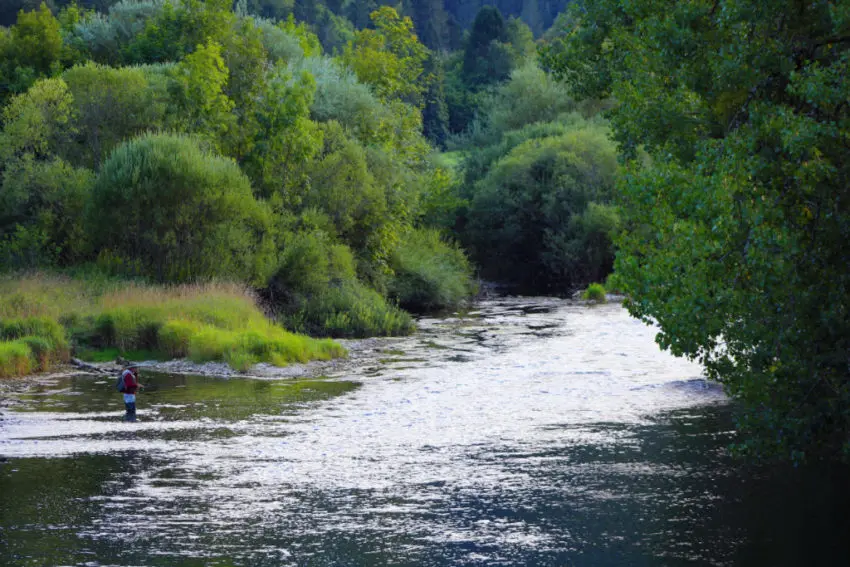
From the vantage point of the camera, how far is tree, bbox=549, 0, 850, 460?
14312 mm

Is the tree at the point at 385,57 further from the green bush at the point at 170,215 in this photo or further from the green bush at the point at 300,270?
the green bush at the point at 170,215

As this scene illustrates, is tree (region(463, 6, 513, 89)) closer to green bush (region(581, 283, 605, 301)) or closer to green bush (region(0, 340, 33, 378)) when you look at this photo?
green bush (region(581, 283, 605, 301))

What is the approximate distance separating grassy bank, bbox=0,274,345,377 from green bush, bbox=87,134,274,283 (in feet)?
10.4

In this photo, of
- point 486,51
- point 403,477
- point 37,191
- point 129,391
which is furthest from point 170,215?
point 486,51

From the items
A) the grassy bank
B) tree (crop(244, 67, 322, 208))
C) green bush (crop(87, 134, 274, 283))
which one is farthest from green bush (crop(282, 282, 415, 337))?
tree (crop(244, 67, 322, 208))

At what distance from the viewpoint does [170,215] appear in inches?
1689

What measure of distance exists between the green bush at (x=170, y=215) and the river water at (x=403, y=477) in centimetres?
1226

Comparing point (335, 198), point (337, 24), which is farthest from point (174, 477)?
point (337, 24)

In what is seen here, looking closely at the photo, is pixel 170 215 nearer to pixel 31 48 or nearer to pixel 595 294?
pixel 31 48

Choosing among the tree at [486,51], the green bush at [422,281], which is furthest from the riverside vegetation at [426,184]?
the tree at [486,51]

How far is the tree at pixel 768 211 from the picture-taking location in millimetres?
Result: 14312

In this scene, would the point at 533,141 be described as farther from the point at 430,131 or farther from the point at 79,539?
the point at 79,539

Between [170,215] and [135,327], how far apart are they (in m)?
8.47

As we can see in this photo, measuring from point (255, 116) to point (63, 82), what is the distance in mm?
8626
